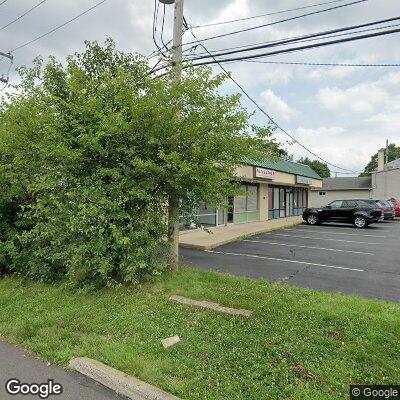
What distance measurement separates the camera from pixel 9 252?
22.3 ft

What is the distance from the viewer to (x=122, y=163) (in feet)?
19.5

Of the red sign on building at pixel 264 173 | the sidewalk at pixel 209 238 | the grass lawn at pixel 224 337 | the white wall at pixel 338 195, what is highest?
the red sign on building at pixel 264 173

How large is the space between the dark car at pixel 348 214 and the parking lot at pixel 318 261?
15.5ft

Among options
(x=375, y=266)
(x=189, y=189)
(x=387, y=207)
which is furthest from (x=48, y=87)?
(x=387, y=207)

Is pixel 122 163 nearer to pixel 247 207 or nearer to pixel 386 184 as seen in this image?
pixel 247 207

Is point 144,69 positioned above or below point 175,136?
above

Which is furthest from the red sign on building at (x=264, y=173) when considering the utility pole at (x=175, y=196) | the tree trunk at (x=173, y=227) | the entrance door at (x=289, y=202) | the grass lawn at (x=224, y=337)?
the grass lawn at (x=224, y=337)

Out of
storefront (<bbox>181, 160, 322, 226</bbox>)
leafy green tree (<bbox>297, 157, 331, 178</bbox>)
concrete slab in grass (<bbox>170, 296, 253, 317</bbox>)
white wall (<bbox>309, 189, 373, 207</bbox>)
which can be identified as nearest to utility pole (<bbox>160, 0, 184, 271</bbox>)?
concrete slab in grass (<bbox>170, 296, 253, 317</bbox>)

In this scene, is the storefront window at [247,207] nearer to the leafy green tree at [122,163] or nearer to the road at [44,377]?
the leafy green tree at [122,163]

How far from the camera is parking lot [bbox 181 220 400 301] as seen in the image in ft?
23.4

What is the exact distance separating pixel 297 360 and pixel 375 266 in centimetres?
657

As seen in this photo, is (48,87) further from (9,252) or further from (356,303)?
(356,303)

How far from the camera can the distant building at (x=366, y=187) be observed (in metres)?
35.0

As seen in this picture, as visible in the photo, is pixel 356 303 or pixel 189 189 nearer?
pixel 356 303
